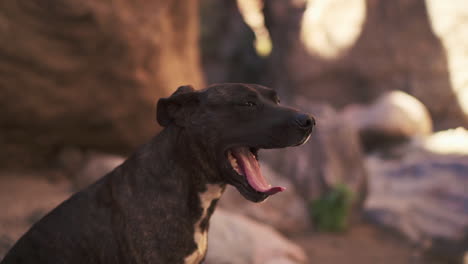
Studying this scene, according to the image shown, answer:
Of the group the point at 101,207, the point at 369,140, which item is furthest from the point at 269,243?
the point at 369,140

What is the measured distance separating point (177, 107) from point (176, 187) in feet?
1.20

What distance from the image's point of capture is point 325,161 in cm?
601

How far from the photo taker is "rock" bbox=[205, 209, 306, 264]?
134 inches

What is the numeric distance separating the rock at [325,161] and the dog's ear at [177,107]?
425cm

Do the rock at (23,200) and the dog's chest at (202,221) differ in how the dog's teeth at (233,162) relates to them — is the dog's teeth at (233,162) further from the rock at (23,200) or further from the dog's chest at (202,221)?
the rock at (23,200)

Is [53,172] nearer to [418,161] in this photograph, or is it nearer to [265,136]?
[265,136]

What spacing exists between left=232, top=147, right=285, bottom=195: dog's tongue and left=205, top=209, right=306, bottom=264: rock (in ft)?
5.28

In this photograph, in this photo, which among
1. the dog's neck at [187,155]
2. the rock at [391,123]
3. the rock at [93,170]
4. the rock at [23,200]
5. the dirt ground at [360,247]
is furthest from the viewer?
the rock at [391,123]

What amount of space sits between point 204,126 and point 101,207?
62 centimetres

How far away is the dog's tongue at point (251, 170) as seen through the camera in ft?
5.96

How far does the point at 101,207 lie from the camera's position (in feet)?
6.50

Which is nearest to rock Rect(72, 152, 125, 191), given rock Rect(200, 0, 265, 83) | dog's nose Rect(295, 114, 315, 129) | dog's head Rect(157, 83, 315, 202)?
dog's head Rect(157, 83, 315, 202)

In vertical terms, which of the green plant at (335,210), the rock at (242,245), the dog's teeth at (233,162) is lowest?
the dog's teeth at (233,162)

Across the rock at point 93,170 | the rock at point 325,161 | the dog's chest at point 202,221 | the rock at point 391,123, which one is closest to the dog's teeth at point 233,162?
the dog's chest at point 202,221
